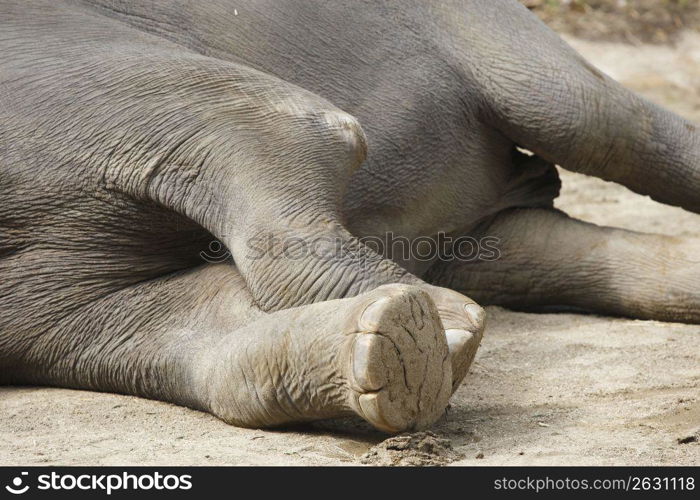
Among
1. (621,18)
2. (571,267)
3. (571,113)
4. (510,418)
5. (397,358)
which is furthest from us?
(621,18)

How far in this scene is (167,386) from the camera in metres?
2.71

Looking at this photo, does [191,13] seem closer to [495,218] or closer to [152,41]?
[152,41]

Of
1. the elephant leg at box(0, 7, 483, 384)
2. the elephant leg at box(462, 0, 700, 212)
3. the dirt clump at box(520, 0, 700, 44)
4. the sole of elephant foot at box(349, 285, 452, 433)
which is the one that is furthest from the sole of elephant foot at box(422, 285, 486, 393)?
the dirt clump at box(520, 0, 700, 44)

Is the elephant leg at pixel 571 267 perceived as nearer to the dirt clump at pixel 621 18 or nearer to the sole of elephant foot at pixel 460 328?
the sole of elephant foot at pixel 460 328

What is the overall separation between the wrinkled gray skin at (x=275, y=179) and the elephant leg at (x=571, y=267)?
13 millimetres

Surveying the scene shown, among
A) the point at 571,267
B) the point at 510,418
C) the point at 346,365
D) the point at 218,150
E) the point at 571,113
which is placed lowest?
the point at 571,267

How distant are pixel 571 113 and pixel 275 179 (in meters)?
1.33

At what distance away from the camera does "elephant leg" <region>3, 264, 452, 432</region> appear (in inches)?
86.4

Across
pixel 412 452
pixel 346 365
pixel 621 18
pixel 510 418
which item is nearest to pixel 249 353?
pixel 346 365

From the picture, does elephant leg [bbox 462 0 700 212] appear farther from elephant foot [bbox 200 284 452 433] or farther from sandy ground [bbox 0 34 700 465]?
elephant foot [bbox 200 284 452 433]

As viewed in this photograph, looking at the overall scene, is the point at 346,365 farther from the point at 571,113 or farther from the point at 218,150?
the point at 571,113

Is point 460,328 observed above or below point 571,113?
below

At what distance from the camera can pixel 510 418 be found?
8.50 feet

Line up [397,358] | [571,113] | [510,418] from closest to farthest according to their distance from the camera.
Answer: [397,358] → [510,418] → [571,113]
